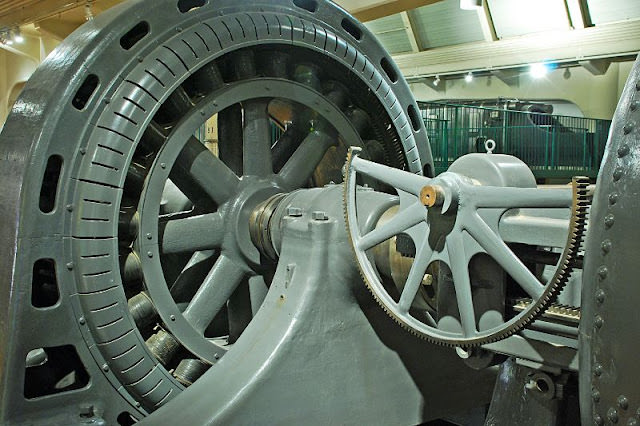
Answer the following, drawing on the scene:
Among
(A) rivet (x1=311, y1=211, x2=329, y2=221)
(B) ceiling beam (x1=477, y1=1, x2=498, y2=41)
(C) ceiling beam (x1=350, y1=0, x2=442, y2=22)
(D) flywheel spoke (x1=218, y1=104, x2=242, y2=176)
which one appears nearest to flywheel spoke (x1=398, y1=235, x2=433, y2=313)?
(A) rivet (x1=311, y1=211, x2=329, y2=221)

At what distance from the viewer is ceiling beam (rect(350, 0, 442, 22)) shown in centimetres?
636

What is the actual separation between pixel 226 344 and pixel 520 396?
4.66 feet

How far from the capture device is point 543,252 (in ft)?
5.60

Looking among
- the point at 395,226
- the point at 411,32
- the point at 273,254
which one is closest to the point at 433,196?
the point at 395,226

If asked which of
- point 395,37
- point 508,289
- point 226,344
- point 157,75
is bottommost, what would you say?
point 226,344

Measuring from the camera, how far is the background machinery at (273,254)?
63.5 inches

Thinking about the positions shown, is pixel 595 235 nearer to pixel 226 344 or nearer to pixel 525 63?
pixel 226 344

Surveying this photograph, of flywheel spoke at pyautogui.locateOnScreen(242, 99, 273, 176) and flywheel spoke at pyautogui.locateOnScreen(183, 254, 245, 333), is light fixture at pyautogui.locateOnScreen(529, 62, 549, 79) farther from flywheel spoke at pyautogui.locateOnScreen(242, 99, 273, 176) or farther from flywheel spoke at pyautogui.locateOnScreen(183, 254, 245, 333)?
flywheel spoke at pyautogui.locateOnScreen(183, 254, 245, 333)

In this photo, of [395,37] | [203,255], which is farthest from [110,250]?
[395,37]

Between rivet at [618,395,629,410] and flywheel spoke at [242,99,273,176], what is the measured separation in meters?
1.98

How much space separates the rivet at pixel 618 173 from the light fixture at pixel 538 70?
729 centimetres

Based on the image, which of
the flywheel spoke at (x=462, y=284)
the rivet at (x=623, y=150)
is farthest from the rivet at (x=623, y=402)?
the flywheel spoke at (x=462, y=284)

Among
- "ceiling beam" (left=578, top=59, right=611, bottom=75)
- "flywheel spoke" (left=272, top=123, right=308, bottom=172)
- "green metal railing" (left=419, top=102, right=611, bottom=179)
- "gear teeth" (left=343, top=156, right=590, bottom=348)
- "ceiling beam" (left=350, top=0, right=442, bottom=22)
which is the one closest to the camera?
"gear teeth" (left=343, top=156, right=590, bottom=348)

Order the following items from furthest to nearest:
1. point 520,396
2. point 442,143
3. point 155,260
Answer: point 442,143 → point 155,260 → point 520,396
